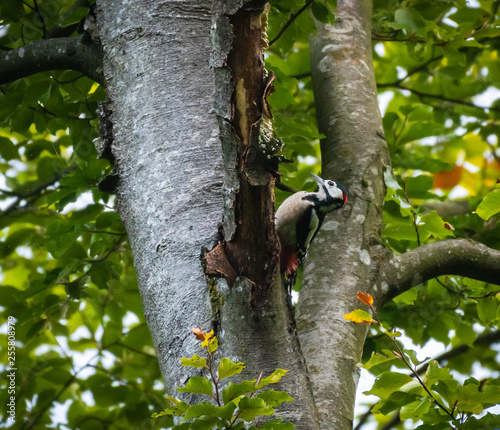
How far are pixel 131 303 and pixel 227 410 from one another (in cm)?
253

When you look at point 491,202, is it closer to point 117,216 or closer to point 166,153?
point 166,153

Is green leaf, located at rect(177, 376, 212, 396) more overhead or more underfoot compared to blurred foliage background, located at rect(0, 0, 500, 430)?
more underfoot

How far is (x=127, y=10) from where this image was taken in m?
1.98

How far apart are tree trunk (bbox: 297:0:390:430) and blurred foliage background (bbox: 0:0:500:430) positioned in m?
0.13

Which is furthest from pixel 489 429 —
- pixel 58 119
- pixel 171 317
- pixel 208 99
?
pixel 58 119

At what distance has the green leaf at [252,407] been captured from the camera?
3.78ft

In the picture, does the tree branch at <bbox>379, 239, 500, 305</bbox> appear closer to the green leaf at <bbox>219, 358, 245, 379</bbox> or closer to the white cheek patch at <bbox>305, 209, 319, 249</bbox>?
the white cheek patch at <bbox>305, 209, 319, 249</bbox>

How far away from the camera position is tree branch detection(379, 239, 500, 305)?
2.18 metres

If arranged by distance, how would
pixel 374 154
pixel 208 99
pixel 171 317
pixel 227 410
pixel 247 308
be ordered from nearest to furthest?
pixel 227 410
pixel 247 308
pixel 171 317
pixel 208 99
pixel 374 154

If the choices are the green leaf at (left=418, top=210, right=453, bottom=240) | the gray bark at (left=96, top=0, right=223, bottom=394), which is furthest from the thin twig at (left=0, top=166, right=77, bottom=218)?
the green leaf at (left=418, top=210, right=453, bottom=240)

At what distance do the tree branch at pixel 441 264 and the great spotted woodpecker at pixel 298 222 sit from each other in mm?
587

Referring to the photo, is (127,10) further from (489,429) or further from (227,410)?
(489,429)

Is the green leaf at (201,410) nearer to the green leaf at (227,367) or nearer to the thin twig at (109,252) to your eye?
the green leaf at (227,367)

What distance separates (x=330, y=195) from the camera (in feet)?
8.98
